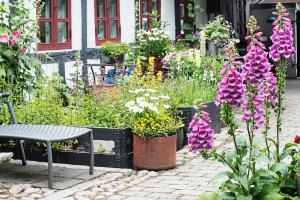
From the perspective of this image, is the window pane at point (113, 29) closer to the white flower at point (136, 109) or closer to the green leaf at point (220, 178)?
the white flower at point (136, 109)

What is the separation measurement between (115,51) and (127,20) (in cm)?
150

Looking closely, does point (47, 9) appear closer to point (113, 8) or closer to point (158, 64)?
point (113, 8)

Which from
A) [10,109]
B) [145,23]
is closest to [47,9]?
[145,23]

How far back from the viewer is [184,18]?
52.6ft

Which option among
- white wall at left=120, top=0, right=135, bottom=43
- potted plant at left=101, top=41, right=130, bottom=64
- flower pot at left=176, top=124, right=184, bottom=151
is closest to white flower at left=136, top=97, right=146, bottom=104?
flower pot at left=176, top=124, right=184, bottom=151

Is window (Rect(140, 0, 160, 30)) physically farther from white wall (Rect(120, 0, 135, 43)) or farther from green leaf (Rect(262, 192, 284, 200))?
green leaf (Rect(262, 192, 284, 200))

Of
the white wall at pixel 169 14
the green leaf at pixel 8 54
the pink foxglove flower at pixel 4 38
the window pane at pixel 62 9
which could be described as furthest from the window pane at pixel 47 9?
the white wall at pixel 169 14

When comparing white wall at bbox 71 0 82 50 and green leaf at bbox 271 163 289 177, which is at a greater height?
white wall at bbox 71 0 82 50

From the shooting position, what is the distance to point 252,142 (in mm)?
4609

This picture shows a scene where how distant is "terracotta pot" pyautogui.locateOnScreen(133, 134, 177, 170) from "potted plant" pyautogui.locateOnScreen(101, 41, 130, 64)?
472cm

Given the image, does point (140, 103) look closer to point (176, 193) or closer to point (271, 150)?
point (176, 193)

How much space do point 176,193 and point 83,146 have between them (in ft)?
4.94

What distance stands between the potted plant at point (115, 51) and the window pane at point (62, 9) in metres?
1.03

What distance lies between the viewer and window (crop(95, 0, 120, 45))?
11945 millimetres
